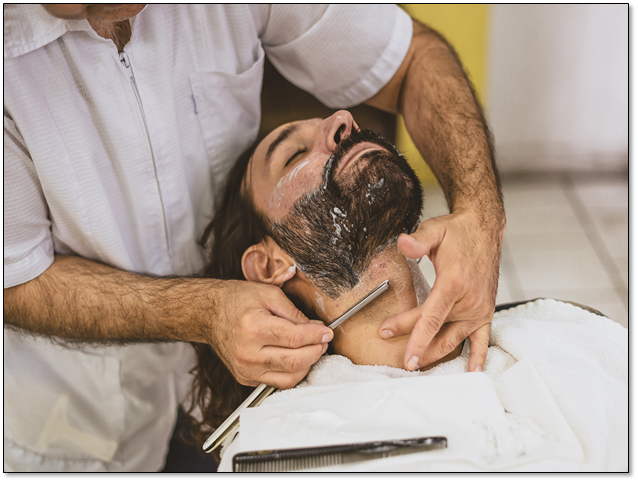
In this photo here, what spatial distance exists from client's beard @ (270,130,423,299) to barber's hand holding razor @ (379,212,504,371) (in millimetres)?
118

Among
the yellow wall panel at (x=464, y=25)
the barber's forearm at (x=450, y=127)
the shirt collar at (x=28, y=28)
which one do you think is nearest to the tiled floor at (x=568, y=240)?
the yellow wall panel at (x=464, y=25)

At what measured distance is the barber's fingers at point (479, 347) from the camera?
43.2 inches

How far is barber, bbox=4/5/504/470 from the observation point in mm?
1070

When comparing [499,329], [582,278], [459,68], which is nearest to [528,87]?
[582,278]

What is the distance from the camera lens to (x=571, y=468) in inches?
35.4

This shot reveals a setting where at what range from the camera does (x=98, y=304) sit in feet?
3.96

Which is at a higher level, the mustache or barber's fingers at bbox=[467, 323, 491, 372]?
the mustache

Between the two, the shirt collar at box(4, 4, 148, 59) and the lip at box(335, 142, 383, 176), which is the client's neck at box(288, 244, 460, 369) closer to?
the lip at box(335, 142, 383, 176)

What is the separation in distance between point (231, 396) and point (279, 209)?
566 millimetres

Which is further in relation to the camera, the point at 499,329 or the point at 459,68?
the point at 459,68

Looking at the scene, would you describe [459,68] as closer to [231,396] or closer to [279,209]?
[279,209]

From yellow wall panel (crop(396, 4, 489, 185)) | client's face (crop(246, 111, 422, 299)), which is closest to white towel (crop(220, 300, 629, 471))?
client's face (crop(246, 111, 422, 299))

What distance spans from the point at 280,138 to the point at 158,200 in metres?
0.36

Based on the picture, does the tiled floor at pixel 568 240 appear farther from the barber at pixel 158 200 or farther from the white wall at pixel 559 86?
the barber at pixel 158 200
